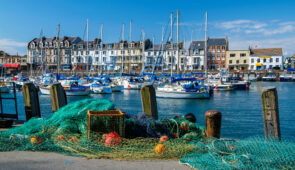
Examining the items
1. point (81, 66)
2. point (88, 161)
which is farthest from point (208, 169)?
point (81, 66)

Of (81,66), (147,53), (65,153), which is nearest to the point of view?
(65,153)

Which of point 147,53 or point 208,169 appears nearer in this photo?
point 208,169

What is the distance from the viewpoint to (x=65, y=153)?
5.97 m

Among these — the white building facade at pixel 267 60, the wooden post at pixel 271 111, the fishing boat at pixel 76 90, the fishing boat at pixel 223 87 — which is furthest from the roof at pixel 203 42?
the wooden post at pixel 271 111

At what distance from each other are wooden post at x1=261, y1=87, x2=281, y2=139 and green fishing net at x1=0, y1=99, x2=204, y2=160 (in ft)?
6.05

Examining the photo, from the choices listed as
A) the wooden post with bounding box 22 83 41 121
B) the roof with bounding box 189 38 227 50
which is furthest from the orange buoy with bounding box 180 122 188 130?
the roof with bounding box 189 38 227 50

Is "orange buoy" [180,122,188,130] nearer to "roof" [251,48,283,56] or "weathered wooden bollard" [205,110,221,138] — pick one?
"weathered wooden bollard" [205,110,221,138]

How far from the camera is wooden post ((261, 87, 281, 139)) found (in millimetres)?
7656

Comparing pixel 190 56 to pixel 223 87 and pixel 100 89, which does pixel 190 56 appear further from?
pixel 100 89

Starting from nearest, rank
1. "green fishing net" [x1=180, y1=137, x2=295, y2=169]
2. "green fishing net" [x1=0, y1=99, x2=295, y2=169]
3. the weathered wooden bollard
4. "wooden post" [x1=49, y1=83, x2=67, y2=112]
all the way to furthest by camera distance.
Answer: "green fishing net" [x1=180, y1=137, x2=295, y2=169], "green fishing net" [x1=0, y1=99, x2=295, y2=169], the weathered wooden bollard, "wooden post" [x1=49, y1=83, x2=67, y2=112]

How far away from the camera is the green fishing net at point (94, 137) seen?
595 centimetres

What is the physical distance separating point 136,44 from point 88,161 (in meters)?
99.0

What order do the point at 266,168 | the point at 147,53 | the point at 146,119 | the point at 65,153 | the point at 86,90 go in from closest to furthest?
the point at 266,168
the point at 65,153
the point at 146,119
the point at 86,90
the point at 147,53

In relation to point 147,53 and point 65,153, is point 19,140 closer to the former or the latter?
point 65,153
